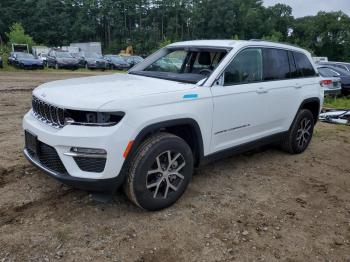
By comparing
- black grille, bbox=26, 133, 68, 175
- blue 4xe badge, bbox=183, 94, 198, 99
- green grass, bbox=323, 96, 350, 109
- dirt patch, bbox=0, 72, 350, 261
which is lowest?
green grass, bbox=323, 96, 350, 109

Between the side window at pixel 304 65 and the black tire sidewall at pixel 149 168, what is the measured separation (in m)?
2.89

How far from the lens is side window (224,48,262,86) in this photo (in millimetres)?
4422

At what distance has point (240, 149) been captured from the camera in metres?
4.73

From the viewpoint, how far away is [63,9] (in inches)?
3821

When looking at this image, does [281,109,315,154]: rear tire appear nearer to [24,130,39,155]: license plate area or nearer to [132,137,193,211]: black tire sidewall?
[132,137,193,211]: black tire sidewall

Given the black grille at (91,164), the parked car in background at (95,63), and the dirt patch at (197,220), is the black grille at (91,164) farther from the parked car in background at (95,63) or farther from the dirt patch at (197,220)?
the parked car in background at (95,63)

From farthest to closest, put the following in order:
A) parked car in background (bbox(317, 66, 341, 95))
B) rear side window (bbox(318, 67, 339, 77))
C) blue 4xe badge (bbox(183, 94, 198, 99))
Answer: rear side window (bbox(318, 67, 339, 77)) → parked car in background (bbox(317, 66, 341, 95)) → blue 4xe badge (bbox(183, 94, 198, 99))

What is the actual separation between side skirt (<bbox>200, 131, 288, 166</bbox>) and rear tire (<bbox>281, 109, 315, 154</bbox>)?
24cm

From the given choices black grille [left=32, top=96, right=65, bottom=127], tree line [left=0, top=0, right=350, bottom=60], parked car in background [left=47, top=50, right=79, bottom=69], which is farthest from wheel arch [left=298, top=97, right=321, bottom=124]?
tree line [left=0, top=0, right=350, bottom=60]

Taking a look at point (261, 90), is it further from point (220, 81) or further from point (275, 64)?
point (220, 81)

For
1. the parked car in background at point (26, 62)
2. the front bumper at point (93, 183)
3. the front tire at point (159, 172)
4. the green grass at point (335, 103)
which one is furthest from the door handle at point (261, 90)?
the parked car in background at point (26, 62)

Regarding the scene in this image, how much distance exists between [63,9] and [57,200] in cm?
10303

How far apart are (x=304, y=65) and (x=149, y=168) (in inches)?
143

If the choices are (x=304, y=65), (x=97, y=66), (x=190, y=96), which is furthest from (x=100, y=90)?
(x=97, y=66)
